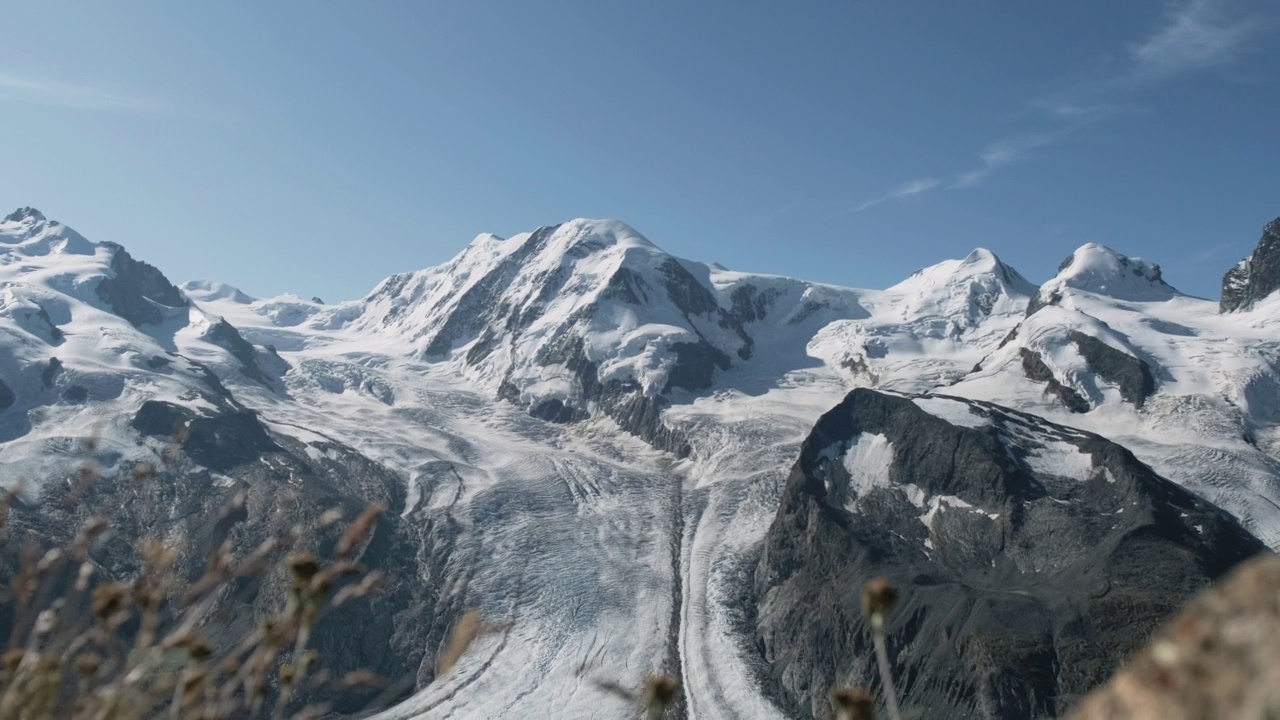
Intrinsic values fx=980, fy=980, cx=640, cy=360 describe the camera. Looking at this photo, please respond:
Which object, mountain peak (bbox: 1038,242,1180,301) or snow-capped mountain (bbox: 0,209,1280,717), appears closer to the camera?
snow-capped mountain (bbox: 0,209,1280,717)

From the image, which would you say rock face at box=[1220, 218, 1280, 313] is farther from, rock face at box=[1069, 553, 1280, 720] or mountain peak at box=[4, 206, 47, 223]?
mountain peak at box=[4, 206, 47, 223]

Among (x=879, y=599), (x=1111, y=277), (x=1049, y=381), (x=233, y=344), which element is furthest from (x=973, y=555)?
(x=233, y=344)

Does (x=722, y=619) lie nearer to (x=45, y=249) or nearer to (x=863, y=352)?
(x=863, y=352)

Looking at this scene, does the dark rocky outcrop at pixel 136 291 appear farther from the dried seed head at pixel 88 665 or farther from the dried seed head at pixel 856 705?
the dried seed head at pixel 856 705

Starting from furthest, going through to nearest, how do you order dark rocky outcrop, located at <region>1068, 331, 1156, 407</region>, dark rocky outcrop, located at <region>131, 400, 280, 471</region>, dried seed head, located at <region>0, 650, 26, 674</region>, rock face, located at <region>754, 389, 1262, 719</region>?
dark rocky outcrop, located at <region>1068, 331, 1156, 407</region>, dark rocky outcrop, located at <region>131, 400, 280, 471</region>, rock face, located at <region>754, 389, 1262, 719</region>, dried seed head, located at <region>0, 650, 26, 674</region>

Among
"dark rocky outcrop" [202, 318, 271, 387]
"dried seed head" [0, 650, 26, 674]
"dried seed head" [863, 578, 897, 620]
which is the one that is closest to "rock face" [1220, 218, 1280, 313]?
"dark rocky outcrop" [202, 318, 271, 387]

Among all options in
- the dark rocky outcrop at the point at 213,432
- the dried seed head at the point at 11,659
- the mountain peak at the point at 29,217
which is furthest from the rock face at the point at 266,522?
the mountain peak at the point at 29,217

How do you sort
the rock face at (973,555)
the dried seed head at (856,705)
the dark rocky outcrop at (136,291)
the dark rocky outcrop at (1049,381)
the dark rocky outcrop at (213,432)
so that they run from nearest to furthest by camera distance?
the dried seed head at (856,705)
the rock face at (973,555)
the dark rocky outcrop at (213,432)
the dark rocky outcrop at (1049,381)
the dark rocky outcrop at (136,291)

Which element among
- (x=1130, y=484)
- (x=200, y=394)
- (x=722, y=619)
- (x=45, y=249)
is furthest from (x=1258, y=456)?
(x=45, y=249)
